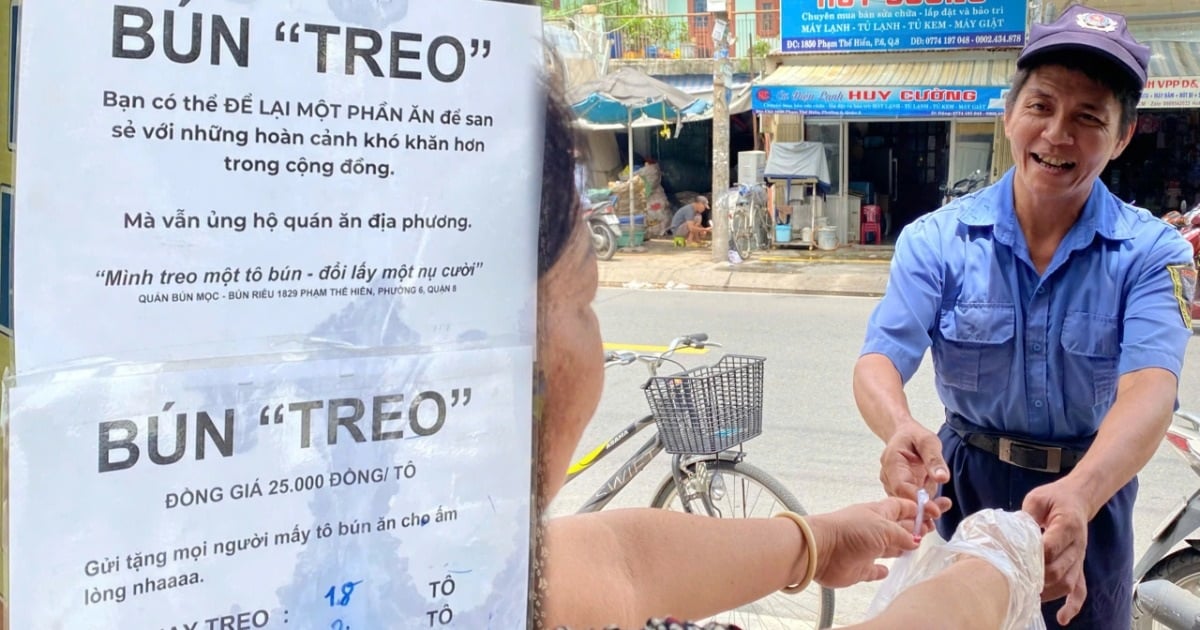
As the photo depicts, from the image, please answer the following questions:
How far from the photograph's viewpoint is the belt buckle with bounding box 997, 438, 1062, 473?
6.48ft

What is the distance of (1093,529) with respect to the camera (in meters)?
2.00

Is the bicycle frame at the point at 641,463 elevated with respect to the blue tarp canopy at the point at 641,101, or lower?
lower

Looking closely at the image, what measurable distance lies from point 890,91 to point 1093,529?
1033 centimetres

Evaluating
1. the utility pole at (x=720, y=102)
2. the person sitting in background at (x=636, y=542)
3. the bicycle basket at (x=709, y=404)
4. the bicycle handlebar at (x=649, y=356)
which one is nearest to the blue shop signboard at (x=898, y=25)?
the utility pole at (x=720, y=102)

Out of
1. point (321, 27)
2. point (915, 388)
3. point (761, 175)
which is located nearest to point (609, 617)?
point (321, 27)

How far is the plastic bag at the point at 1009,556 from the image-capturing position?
1.50 meters

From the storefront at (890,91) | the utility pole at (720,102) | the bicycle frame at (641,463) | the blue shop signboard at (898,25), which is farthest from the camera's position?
the blue shop signboard at (898,25)

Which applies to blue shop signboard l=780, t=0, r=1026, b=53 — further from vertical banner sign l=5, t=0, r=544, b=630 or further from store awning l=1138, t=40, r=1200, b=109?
vertical banner sign l=5, t=0, r=544, b=630

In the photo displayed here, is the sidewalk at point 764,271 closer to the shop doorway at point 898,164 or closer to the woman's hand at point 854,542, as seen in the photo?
the shop doorway at point 898,164

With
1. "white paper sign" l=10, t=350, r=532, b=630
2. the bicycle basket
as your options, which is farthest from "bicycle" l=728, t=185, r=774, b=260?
"white paper sign" l=10, t=350, r=532, b=630

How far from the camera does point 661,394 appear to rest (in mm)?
2963

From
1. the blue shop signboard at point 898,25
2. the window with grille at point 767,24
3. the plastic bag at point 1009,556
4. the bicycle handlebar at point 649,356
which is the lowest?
the plastic bag at point 1009,556

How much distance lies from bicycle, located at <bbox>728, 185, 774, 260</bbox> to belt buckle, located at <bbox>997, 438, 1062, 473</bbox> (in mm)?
9773

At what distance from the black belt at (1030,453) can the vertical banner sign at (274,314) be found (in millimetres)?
1456
